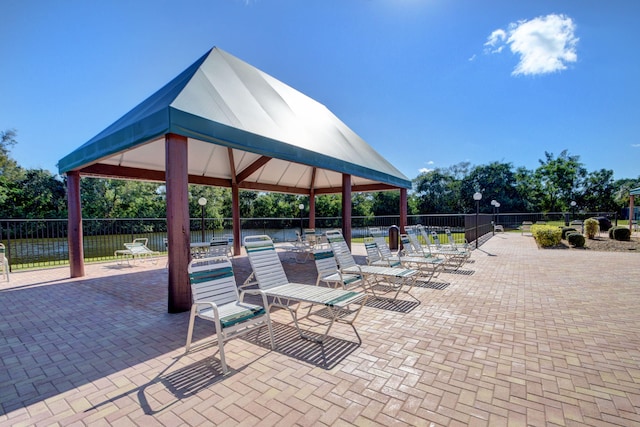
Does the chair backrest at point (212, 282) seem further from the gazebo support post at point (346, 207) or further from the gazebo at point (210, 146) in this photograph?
the gazebo support post at point (346, 207)

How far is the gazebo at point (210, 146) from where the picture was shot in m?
4.20

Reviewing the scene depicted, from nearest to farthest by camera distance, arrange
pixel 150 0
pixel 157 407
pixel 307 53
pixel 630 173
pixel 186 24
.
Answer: pixel 157 407, pixel 150 0, pixel 186 24, pixel 307 53, pixel 630 173

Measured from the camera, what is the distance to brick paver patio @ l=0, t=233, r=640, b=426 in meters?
2.10

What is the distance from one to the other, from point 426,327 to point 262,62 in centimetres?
1373

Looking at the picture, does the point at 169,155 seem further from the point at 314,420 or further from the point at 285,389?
the point at 314,420

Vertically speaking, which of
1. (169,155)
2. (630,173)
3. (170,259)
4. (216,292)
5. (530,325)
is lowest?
(530,325)

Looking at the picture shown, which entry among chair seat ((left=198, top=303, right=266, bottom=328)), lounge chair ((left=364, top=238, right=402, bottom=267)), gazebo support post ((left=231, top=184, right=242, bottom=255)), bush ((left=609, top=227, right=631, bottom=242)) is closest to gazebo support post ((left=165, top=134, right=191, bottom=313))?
chair seat ((left=198, top=303, right=266, bottom=328))

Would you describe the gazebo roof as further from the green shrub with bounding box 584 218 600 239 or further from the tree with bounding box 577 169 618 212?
the tree with bounding box 577 169 618 212

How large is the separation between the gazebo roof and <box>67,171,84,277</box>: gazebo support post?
1.13 ft

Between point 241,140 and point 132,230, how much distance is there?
9.97 m

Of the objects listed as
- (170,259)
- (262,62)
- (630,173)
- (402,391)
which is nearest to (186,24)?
(262,62)

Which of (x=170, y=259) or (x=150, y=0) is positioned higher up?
→ (x=150, y=0)

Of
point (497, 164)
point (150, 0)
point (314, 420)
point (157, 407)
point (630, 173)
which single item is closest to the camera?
point (314, 420)

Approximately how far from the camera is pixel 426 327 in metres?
3.75
